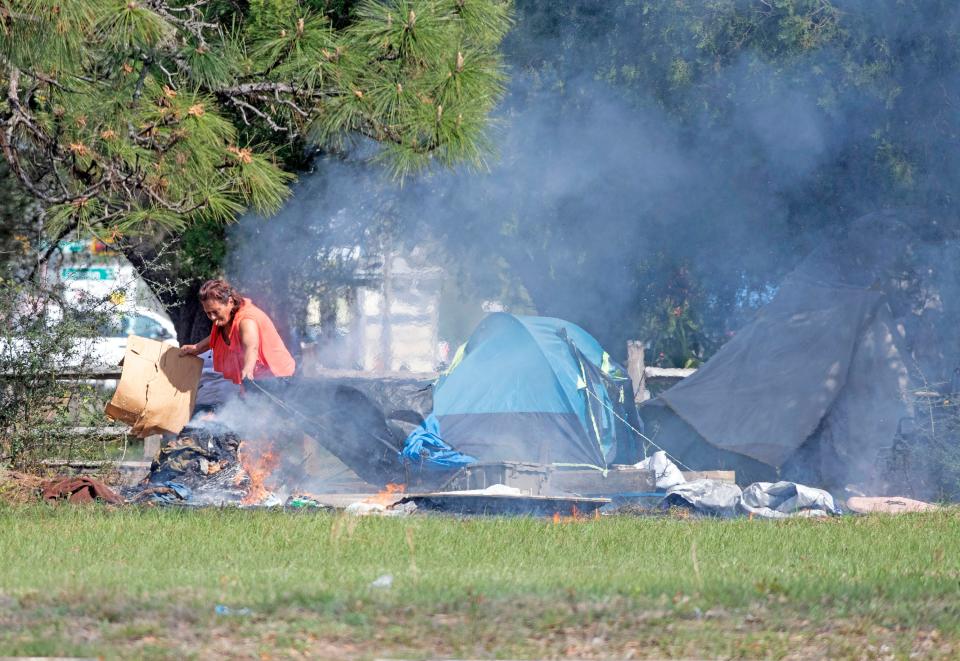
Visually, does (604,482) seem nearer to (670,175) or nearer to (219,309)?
(219,309)

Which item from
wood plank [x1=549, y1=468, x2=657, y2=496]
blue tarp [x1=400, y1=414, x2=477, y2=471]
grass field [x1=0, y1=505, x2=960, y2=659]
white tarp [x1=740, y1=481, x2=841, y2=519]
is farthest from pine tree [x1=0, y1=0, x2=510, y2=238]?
white tarp [x1=740, y1=481, x2=841, y2=519]

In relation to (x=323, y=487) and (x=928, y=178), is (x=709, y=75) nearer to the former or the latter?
(x=928, y=178)

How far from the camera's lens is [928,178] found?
1327 centimetres

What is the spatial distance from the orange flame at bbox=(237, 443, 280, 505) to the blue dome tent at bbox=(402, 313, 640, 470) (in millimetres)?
1920

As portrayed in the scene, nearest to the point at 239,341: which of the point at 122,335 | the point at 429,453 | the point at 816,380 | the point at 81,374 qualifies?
the point at 81,374

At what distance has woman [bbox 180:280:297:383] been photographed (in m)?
9.59

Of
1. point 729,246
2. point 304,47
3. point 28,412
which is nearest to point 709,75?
point 729,246

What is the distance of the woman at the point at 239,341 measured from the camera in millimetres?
9594

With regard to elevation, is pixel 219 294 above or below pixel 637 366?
above

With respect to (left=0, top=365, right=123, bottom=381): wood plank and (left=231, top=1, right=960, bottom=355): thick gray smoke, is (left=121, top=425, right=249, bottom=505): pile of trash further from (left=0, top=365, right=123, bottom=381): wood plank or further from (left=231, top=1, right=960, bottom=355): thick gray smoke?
(left=231, top=1, right=960, bottom=355): thick gray smoke

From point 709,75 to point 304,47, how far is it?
719 cm

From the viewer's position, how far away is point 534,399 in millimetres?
12445

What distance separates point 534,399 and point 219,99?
4906mm

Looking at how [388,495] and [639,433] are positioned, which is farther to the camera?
[639,433]
